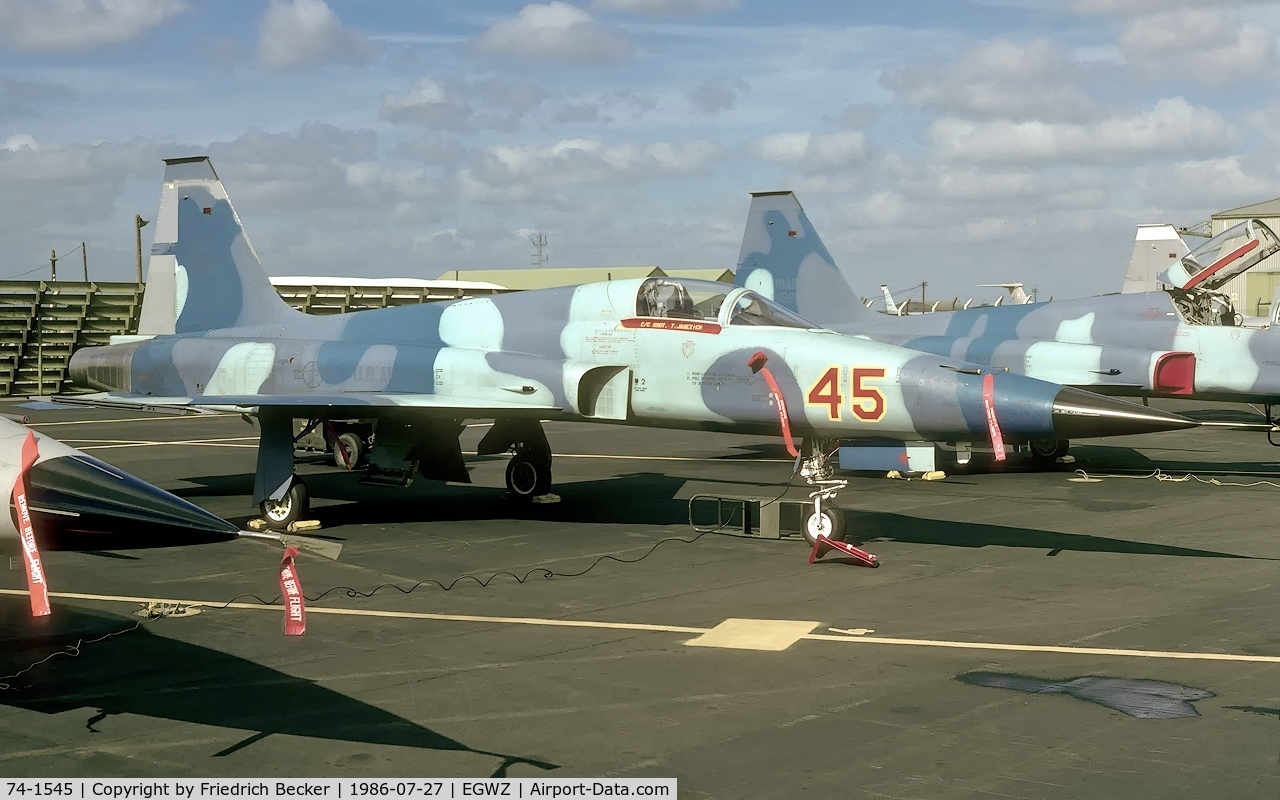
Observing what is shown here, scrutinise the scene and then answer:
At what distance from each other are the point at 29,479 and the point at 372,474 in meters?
9.58

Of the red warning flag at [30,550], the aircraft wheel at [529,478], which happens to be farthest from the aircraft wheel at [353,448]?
the red warning flag at [30,550]

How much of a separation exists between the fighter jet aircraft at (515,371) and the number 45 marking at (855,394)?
16 mm

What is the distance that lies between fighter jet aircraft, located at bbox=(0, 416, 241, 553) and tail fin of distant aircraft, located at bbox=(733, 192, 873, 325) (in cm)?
2020

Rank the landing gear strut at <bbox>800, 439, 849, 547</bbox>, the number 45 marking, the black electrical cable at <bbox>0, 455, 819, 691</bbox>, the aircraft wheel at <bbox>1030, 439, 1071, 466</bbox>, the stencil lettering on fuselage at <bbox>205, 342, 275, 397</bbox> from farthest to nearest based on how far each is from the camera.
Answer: the aircraft wheel at <bbox>1030, 439, 1071, 466</bbox>
the stencil lettering on fuselage at <bbox>205, 342, 275, 397</bbox>
the landing gear strut at <bbox>800, 439, 849, 547</bbox>
the number 45 marking
the black electrical cable at <bbox>0, 455, 819, 691</bbox>

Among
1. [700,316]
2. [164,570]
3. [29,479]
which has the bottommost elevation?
[164,570]

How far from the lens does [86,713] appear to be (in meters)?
7.49

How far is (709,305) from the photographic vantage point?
14578mm

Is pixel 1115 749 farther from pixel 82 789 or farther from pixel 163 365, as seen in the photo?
pixel 163 365

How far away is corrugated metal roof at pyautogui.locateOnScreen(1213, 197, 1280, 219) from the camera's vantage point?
81.2 metres

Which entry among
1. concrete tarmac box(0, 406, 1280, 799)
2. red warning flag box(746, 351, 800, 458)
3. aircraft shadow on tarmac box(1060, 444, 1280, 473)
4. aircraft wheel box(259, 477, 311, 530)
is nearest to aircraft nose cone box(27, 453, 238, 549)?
concrete tarmac box(0, 406, 1280, 799)

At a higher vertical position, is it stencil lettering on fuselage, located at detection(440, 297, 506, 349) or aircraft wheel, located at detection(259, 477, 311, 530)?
stencil lettering on fuselage, located at detection(440, 297, 506, 349)

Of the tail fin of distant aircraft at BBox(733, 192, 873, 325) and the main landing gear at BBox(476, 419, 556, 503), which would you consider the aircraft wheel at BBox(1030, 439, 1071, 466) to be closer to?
the tail fin of distant aircraft at BBox(733, 192, 873, 325)

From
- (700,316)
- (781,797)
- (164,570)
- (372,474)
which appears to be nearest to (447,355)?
(372,474)

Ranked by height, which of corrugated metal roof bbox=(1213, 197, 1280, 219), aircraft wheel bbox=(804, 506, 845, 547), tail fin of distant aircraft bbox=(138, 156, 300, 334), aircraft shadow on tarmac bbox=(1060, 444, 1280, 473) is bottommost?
aircraft shadow on tarmac bbox=(1060, 444, 1280, 473)
